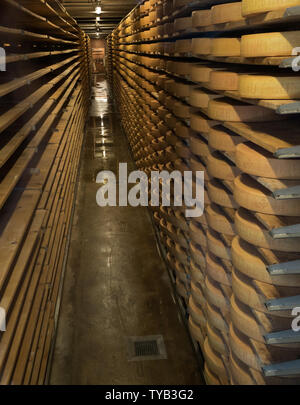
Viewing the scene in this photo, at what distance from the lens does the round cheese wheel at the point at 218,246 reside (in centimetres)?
257

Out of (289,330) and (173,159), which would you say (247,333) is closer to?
(289,330)

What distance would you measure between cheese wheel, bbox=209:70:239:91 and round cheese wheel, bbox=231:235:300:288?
2.68ft

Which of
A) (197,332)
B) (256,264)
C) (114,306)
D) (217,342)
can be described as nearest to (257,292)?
(256,264)

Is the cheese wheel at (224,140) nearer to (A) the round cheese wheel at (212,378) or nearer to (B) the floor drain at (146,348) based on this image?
(A) the round cheese wheel at (212,378)

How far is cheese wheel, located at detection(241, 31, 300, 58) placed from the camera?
1.60 metres

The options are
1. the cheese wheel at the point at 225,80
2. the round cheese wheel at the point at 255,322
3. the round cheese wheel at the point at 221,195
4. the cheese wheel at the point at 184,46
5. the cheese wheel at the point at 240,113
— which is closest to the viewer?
the round cheese wheel at the point at 255,322

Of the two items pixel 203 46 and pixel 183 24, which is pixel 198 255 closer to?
pixel 203 46

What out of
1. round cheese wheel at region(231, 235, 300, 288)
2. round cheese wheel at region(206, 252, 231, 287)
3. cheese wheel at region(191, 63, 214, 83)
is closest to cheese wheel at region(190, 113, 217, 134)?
cheese wheel at region(191, 63, 214, 83)

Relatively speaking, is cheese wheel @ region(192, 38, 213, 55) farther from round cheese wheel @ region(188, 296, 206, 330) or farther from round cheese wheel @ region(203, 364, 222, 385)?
round cheese wheel @ region(203, 364, 222, 385)

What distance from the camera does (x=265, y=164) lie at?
5.93 feet

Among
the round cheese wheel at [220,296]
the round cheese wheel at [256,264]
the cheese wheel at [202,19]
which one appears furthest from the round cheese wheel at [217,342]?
the cheese wheel at [202,19]

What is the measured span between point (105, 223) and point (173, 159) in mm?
2484

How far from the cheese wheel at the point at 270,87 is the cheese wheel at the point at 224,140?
508 mm

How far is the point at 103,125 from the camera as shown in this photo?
1414cm
